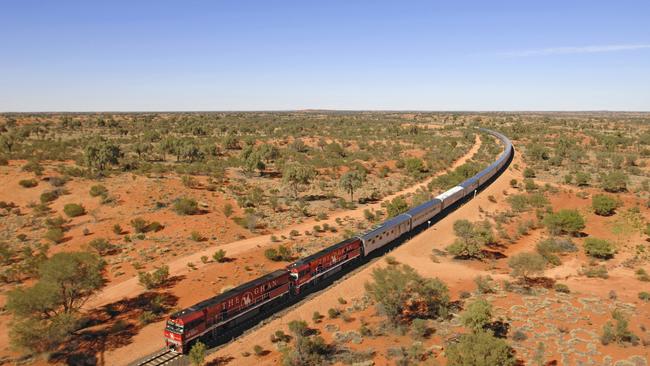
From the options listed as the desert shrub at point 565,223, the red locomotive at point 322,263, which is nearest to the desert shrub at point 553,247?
the desert shrub at point 565,223

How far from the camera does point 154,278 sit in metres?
36.4

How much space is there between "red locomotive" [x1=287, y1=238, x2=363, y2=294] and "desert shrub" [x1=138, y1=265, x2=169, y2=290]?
1247 cm

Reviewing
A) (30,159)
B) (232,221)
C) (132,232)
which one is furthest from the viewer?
(30,159)

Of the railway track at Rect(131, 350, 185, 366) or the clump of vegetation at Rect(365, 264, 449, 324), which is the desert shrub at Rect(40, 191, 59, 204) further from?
the clump of vegetation at Rect(365, 264, 449, 324)

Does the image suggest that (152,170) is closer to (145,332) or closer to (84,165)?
(84,165)

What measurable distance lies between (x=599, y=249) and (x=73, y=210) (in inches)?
Answer: 2477

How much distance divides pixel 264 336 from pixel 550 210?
46.9 meters

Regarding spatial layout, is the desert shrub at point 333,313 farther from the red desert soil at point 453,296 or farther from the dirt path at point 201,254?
the dirt path at point 201,254

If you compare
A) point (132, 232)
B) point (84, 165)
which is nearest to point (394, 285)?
point (132, 232)

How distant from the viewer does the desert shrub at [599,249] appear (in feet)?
137

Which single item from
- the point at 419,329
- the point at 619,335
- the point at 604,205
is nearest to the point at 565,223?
the point at 604,205

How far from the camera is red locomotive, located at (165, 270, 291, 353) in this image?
25.5m

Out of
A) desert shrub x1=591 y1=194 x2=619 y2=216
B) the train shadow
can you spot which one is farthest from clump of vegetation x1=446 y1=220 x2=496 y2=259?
desert shrub x1=591 y1=194 x2=619 y2=216

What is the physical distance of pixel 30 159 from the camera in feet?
235
